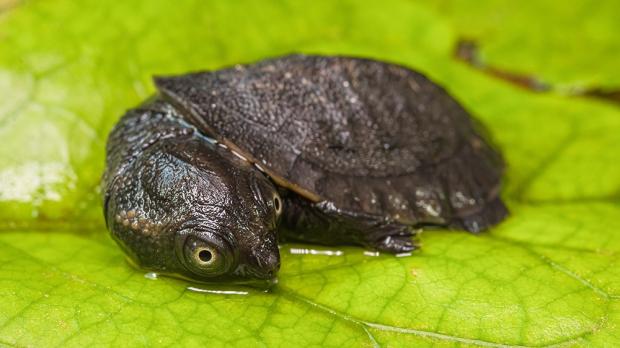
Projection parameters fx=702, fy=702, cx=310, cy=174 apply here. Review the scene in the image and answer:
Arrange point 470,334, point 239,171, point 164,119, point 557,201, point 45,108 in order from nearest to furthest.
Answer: point 470,334, point 239,171, point 164,119, point 45,108, point 557,201

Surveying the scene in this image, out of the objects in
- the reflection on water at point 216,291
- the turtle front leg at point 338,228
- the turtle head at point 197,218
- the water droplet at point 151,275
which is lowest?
the reflection on water at point 216,291

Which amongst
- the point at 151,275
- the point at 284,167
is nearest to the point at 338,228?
the point at 284,167

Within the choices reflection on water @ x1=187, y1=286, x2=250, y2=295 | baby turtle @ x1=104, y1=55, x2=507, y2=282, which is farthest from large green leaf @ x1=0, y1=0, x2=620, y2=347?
baby turtle @ x1=104, y1=55, x2=507, y2=282

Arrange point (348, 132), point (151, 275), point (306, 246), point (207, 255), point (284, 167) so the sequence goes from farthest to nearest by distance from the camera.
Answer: point (348, 132)
point (306, 246)
point (284, 167)
point (151, 275)
point (207, 255)

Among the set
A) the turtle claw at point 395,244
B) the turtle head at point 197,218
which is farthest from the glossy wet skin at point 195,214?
the turtle claw at point 395,244

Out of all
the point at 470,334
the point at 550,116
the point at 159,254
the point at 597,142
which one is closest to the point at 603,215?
the point at 597,142

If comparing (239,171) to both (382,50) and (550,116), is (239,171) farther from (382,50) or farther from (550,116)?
(550,116)

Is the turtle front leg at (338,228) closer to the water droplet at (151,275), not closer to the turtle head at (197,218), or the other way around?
the turtle head at (197,218)

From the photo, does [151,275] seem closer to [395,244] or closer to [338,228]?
[338,228]
